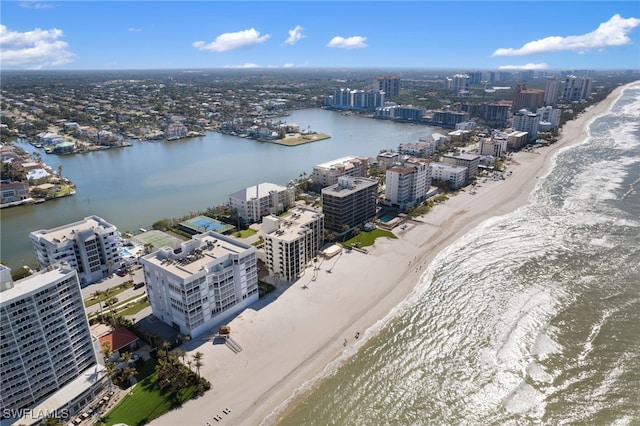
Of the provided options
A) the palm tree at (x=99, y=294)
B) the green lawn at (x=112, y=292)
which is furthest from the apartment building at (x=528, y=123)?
the palm tree at (x=99, y=294)

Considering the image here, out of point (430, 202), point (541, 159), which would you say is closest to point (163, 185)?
point (430, 202)

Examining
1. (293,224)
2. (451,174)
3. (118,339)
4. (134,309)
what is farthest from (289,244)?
(451,174)

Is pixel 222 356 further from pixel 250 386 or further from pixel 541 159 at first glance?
pixel 541 159

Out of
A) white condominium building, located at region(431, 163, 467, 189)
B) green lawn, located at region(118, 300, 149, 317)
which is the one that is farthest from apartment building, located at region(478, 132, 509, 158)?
green lawn, located at region(118, 300, 149, 317)

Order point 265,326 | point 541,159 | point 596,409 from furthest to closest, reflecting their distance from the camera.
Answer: point 541,159 → point 265,326 → point 596,409

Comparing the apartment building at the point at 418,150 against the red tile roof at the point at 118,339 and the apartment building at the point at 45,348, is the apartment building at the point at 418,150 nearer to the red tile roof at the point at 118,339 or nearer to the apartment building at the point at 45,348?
the red tile roof at the point at 118,339

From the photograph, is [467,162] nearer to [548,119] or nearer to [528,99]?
[548,119]
